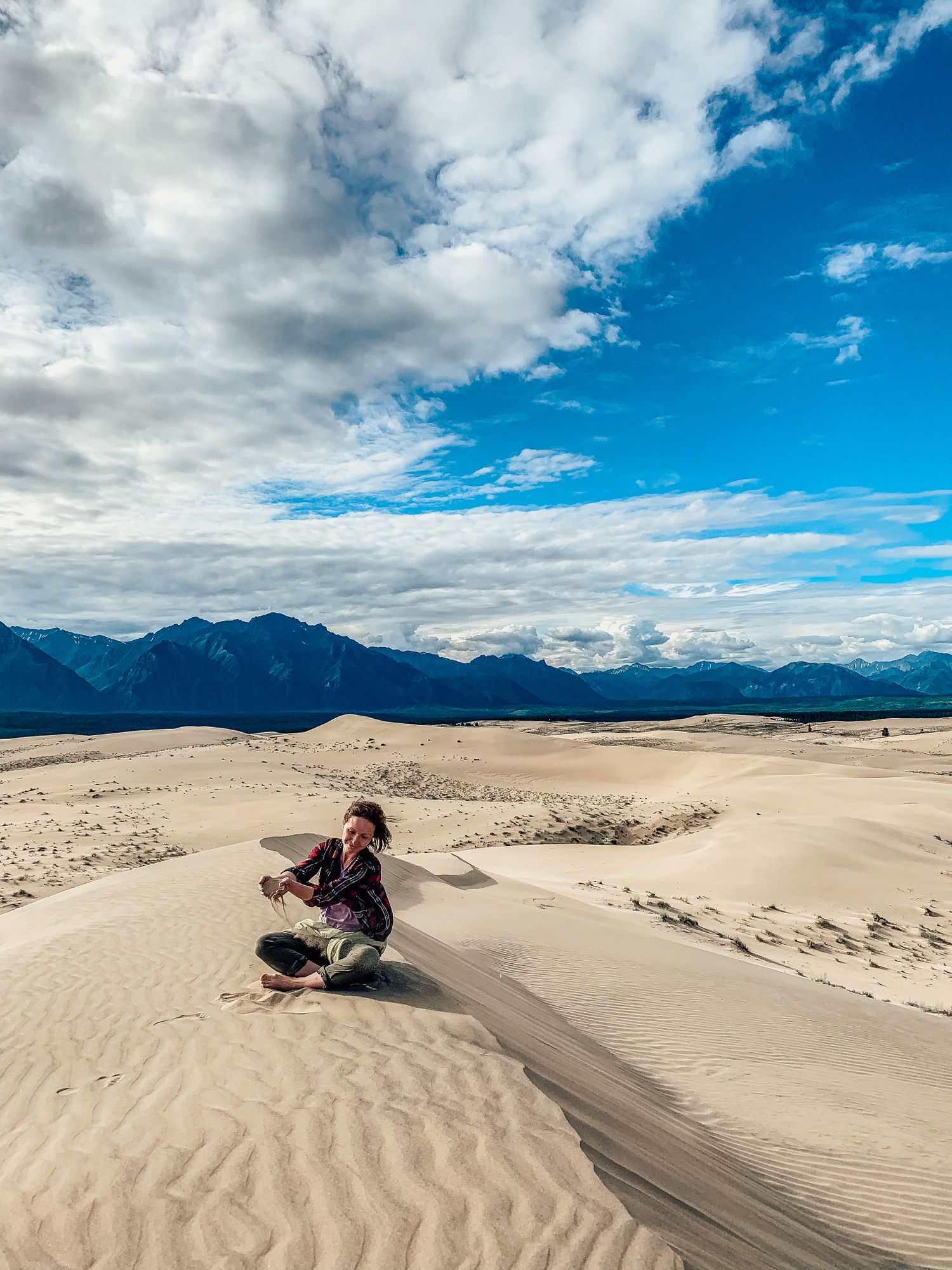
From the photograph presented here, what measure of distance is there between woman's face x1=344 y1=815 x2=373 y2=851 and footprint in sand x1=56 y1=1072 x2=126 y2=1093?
1.95 meters

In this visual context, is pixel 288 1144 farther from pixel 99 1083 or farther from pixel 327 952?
pixel 327 952

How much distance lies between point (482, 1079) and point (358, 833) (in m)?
2.01

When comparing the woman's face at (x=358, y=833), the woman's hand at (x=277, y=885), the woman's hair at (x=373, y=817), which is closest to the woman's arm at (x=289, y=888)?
the woman's hand at (x=277, y=885)

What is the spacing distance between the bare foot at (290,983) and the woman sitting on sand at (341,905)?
0.08m

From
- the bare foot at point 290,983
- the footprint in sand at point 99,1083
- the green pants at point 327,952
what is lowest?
the footprint in sand at point 99,1083

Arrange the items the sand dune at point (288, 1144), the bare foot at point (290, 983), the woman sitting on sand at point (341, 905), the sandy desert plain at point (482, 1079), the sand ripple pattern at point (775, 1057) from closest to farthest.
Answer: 1. the sand dune at point (288, 1144)
2. the sandy desert plain at point (482, 1079)
3. the sand ripple pattern at point (775, 1057)
4. the bare foot at point (290, 983)
5. the woman sitting on sand at point (341, 905)

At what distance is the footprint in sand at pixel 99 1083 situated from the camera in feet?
13.0

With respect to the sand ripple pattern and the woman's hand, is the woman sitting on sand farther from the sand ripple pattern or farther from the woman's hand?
the sand ripple pattern

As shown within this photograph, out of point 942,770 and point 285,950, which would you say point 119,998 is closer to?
point 285,950

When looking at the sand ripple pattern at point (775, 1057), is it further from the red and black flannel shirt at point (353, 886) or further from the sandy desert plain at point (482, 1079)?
the red and black flannel shirt at point (353, 886)

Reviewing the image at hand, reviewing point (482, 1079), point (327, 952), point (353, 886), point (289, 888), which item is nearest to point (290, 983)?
point (327, 952)

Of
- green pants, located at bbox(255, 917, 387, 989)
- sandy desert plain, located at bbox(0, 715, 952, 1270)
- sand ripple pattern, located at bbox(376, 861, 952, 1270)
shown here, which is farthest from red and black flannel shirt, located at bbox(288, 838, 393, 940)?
sand ripple pattern, located at bbox(376, 861, 952, 1270)

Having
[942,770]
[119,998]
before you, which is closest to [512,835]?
[119,998]

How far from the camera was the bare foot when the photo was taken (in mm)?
4973
